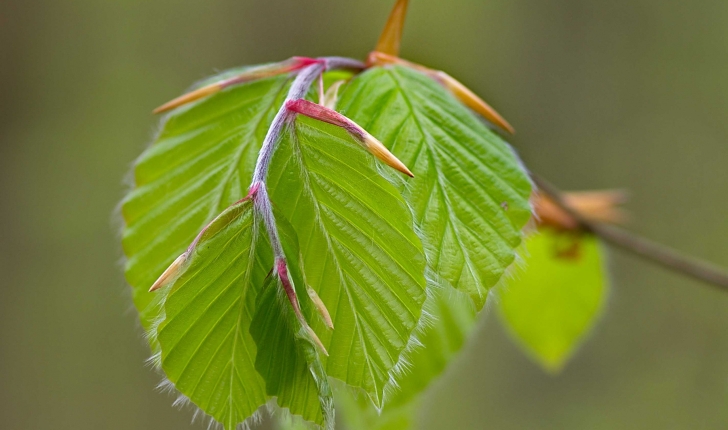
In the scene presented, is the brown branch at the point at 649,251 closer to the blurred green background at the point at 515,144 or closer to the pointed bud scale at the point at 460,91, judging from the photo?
the pointed bud scale at the point at 460,91

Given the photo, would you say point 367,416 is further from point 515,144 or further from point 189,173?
point 515,144

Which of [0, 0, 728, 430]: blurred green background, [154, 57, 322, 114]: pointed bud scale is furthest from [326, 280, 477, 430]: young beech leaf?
[0, 0, 728, 430]: blurred green background

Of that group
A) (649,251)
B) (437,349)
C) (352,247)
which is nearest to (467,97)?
(352,247)

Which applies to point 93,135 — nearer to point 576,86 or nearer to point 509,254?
point 576,86

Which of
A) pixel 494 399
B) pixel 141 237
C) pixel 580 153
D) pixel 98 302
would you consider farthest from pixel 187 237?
pixel 98 302

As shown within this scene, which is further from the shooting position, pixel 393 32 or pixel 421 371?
pixel 421 371

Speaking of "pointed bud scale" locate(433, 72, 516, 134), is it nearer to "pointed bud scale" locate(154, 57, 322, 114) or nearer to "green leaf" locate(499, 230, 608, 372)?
"pointed bud scale" locate(154, 57, 322, 114)
